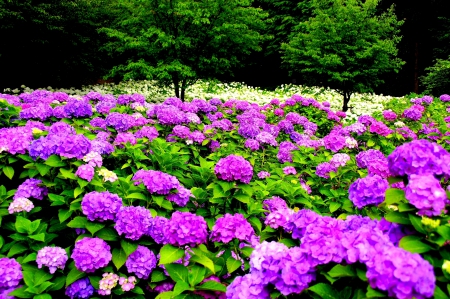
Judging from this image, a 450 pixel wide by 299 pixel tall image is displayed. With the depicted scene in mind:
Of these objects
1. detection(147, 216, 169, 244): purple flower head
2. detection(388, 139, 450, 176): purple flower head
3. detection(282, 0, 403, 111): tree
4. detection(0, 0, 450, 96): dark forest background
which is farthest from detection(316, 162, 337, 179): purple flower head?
detection(0, 0, 450, 96): dark forest background

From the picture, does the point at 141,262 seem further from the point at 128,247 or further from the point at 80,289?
the point at 80,289

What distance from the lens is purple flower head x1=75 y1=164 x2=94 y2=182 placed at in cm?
235

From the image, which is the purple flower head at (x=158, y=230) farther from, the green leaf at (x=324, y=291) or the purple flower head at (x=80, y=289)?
the green leaf at (x=324, y=291)

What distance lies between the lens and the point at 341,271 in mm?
1296

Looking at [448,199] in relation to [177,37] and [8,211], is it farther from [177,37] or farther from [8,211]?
[177,37]

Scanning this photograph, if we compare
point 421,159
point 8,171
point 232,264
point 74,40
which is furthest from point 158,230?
point 74,40

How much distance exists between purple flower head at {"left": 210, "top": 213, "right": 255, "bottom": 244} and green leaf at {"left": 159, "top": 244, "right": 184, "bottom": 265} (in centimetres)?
24

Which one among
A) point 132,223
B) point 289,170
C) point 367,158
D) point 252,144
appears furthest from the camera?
point 252,144

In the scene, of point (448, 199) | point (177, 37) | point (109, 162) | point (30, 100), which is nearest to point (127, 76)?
point (177, 37)

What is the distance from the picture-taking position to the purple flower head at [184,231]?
1.92 metres

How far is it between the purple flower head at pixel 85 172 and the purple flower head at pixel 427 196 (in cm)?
182

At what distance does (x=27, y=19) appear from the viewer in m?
10.4

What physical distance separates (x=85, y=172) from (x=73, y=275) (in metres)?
0.62

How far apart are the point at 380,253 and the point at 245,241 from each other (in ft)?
3.67
